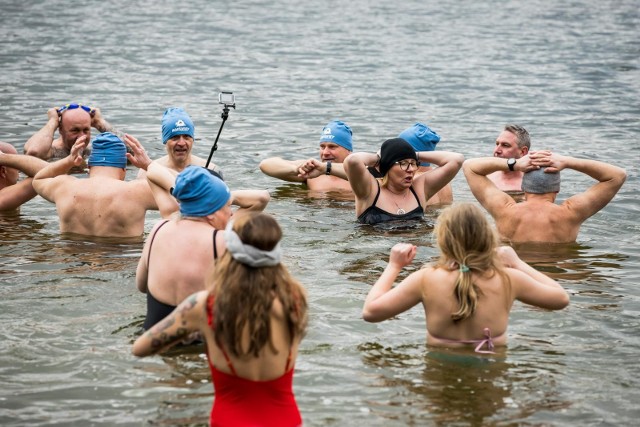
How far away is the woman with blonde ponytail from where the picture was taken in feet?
21.6

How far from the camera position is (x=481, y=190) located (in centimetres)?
1048

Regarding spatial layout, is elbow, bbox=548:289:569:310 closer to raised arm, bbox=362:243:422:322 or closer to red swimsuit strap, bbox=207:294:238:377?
raised arm, bbox=362:243:422:322

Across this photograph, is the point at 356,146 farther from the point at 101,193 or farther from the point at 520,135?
the point at 101,193

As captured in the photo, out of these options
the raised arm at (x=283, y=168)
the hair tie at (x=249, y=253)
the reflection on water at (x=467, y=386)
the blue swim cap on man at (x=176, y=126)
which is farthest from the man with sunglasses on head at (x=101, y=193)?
the hair tie at (x=249, y=253)

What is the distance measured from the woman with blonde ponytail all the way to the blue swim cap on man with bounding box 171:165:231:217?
1265mm

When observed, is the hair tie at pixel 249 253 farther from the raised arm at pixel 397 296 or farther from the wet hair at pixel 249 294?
the raised arm at pixel 397 296

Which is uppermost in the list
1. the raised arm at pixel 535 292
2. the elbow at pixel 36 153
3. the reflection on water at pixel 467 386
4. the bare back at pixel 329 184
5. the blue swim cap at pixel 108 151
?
the blue swim cap at pixel 108 151

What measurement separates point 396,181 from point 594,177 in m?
2.29

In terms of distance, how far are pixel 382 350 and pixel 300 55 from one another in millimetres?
18642

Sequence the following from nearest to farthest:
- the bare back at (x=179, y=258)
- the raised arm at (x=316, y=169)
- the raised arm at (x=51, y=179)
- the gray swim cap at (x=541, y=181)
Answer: the bare back at (x=179, y=258), the gray swim cap at (x=541, y=181), the raised arm at (x=51, y=179), the raised arm at (x=316, y=169)

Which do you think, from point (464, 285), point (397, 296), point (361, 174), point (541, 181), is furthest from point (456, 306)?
point (361, 174)

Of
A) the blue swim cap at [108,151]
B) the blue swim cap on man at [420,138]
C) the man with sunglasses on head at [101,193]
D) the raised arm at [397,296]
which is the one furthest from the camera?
the blue swim cap on man at [420,138]

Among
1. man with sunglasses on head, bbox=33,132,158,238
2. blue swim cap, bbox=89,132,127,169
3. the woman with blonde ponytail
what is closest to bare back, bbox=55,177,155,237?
man with sunglasses on head, bbox=33,132,158,238

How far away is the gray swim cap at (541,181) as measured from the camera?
10031 mm
